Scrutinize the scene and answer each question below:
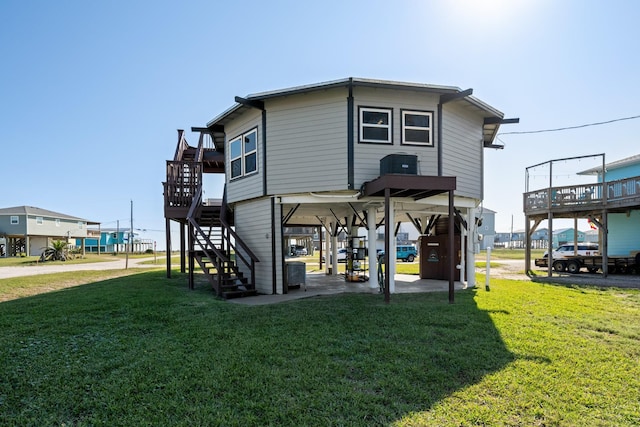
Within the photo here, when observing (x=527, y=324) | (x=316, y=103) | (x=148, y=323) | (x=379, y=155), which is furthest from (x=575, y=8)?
(x=148, y=323)

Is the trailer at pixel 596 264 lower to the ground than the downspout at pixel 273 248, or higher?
lower

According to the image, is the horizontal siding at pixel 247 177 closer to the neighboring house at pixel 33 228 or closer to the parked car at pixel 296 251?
the parked car at pixel 296 251

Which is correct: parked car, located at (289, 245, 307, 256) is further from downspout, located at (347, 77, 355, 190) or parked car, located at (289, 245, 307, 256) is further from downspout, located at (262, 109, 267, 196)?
downspout, located at (347, 77, 355, 190)

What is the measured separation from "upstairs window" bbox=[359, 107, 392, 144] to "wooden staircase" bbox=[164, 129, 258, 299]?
4.83 meters

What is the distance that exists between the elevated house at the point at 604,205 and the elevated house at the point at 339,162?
7.20m

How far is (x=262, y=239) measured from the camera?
10.7 meters

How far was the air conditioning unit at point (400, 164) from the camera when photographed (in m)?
8.66

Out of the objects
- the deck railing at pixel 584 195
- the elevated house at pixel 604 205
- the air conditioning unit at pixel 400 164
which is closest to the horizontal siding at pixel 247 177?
the air conditioning unit at pixel 400 164

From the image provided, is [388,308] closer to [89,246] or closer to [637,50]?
[637,50]

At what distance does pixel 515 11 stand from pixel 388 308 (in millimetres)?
9128

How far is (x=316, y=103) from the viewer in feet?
31.7

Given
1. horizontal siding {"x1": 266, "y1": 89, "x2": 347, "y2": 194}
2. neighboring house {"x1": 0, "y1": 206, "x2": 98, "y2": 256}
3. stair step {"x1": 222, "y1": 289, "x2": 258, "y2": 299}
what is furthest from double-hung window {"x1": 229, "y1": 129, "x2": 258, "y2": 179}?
neighboring house {"x1": 0, "y1": 206, "x2": 98, "y2": 256}

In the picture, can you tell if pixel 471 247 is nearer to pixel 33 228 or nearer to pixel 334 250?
pixel 334 250

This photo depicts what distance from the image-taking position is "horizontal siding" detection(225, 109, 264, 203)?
1035 cm
